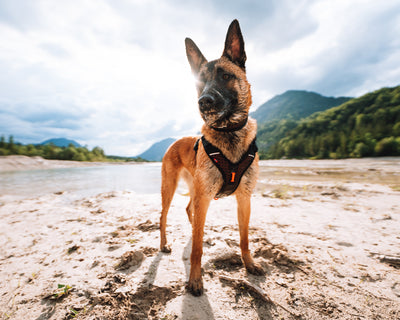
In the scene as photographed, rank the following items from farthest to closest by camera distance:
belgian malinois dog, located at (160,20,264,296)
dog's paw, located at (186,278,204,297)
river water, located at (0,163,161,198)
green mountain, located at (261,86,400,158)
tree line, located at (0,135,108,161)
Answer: tree line, located at (0,135,108,161), green mountain, located at (261,86,400,158), river water, located at (0,163,161,198), belgian malinois dog, located at (160,20,264,296), dog's paw, located at (186,278,204,297)

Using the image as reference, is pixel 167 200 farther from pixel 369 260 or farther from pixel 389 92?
pixel 389 92

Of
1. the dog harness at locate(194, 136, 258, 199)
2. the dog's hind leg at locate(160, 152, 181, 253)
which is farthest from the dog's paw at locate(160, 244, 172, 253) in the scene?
the dog harness at locate(194, 136, 258, 199)

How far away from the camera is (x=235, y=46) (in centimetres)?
271

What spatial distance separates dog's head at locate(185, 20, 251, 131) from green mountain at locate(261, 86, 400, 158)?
4624 centimetres

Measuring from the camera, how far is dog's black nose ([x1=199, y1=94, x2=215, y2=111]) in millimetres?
2133

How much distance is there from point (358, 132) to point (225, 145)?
66381mm

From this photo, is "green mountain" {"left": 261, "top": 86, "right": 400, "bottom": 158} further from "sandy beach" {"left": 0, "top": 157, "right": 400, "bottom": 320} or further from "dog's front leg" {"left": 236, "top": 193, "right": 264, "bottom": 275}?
"dog's front leg" {"left": 236, "top": 193, "right": 264, "bottom": 275}

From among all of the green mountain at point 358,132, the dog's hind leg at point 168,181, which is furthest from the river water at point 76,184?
the green mountain at point 358,132

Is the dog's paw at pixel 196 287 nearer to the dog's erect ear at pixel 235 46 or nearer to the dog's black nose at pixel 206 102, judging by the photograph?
the dog's black nose at pixel 206 102

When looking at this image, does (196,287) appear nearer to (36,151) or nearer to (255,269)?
(255,269)

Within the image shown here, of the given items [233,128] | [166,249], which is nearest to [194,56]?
[233,128]

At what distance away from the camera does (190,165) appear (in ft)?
10.7

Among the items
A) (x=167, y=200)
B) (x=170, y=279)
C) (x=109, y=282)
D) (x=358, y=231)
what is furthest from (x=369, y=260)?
(x=109, y=282)

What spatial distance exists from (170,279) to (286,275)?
1.58m
